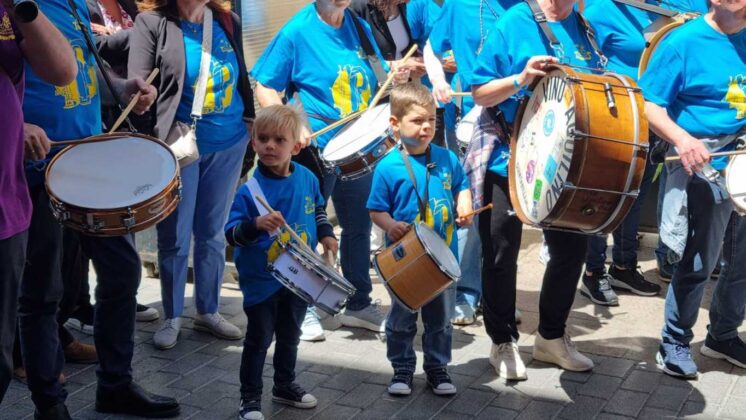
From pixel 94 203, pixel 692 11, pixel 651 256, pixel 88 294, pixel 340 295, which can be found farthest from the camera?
pixel 651 256

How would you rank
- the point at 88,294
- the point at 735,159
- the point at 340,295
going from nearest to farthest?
the point at 340,295
the point at 735,159
the point at 88,294

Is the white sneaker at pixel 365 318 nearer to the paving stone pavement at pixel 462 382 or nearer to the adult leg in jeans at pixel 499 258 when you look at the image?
the paving stone pavement at pixel 462 382

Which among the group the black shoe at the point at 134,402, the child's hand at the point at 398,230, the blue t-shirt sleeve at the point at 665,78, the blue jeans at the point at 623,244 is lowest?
the blue jeans at the point at 623,244

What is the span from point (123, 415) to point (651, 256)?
12.6ft

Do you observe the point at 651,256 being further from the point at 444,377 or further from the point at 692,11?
the point at 444,377

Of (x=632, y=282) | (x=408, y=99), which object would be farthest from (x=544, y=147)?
(x=632, y=282)

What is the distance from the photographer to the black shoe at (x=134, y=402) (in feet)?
15.3

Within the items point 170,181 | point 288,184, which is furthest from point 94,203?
point 288,184

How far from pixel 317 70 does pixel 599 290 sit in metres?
2.07

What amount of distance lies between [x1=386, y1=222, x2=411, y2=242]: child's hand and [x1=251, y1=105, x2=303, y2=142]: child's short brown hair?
536 mm

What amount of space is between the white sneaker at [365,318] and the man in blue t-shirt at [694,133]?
1441mm

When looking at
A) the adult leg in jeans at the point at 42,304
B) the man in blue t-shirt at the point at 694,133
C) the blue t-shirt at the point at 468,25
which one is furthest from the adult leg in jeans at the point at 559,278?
the adult leg in jeans at the point at 42,304

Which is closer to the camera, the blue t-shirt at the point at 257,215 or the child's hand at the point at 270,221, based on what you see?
the child's hand at the point at 270,221

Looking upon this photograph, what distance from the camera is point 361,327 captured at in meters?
5.93
